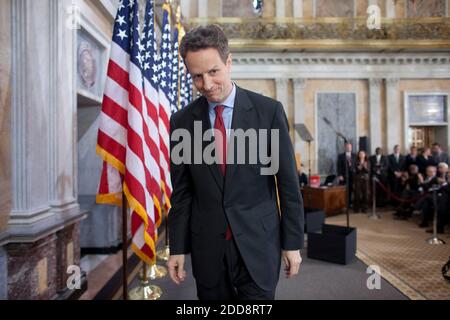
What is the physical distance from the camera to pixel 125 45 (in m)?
3.25

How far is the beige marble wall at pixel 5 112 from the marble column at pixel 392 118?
1182 cm

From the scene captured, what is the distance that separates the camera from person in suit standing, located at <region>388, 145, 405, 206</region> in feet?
27.8

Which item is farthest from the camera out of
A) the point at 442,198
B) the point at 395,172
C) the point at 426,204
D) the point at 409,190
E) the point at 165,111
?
the point at 395,172

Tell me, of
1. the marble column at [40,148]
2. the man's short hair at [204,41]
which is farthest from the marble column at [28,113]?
the man's short hair at [204,41]

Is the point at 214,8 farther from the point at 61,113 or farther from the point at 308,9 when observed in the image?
the point at 61,113

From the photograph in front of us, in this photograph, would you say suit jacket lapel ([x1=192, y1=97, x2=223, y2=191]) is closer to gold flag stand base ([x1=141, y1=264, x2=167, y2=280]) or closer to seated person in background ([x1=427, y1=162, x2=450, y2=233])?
gold flag stand base ([x1=141, y1=264, x2=167, y2=280])

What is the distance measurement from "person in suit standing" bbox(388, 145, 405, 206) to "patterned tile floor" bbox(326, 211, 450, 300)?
94 cm

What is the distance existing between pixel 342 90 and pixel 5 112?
37.0 ft

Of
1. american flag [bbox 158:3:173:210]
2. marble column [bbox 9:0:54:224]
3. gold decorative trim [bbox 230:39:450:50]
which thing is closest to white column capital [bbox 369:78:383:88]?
gold decorative trim [bbox 230:39:450:50]

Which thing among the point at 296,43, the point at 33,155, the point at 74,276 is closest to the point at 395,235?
the point at 74,276

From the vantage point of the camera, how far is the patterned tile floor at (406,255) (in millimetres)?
3758

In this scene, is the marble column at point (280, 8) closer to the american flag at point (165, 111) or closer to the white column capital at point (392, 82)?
the white column capital at point (392, 82)

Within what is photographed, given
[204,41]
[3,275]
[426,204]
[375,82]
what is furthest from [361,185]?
[204,41]

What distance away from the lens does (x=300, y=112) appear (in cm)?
1190
